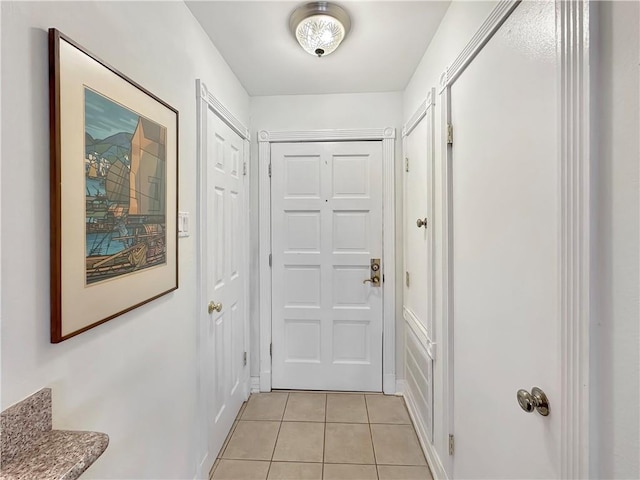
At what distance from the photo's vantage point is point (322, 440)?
6.34 feet

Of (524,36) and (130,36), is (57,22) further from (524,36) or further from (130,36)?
(524,36)

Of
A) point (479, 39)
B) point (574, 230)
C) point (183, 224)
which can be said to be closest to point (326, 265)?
point (183, 224)

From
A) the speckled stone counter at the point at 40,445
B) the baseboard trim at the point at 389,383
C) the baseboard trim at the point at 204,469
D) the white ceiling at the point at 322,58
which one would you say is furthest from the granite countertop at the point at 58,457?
the baseboard trim at the point at 389,383

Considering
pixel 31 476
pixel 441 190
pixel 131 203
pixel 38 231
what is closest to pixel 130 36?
pixel 131 203

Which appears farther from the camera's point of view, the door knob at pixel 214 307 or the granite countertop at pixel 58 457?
the door knob at pixel 214 307

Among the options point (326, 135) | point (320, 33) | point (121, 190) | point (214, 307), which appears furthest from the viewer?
point (326, 135)

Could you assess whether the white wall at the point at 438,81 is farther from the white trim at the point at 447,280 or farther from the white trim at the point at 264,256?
the white trim at the point at 264,256

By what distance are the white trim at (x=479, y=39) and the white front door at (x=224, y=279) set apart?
127 cm

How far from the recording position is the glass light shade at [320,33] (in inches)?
58.8

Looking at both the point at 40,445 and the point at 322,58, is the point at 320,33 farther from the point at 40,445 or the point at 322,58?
the point at 40,445

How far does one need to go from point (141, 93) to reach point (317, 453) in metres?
2.05

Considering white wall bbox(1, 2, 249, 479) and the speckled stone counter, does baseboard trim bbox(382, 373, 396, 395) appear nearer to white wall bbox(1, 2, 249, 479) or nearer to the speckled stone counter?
white wall bbox(1, 2, 249, 479)

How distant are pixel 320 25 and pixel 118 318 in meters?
1.58

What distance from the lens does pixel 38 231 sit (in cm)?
72
